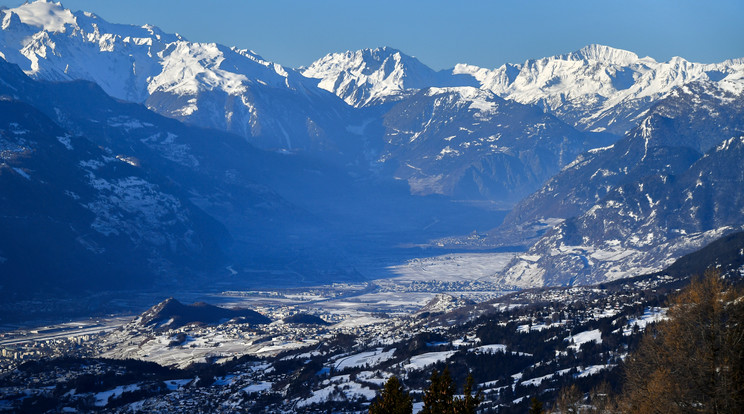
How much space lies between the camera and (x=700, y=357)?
53438 millimetres

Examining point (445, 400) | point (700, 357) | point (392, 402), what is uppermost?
point (700, 357)

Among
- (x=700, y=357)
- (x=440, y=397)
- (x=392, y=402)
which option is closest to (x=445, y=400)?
(x=440, y=397)

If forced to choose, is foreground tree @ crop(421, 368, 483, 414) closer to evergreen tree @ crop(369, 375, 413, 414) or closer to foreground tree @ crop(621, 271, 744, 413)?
evergreen tree @ crop(369, 375, 413, 414)

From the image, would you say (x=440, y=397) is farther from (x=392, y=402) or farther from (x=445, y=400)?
(x=392, y=402)

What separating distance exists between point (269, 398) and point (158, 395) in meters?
21.6

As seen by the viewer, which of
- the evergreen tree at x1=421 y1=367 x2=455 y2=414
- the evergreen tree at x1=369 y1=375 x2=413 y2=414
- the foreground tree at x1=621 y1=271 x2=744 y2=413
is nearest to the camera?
the foreground tree at x1=621 y1=271 x2=744 y2=413

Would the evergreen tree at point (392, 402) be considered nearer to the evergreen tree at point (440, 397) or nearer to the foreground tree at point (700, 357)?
the evergreen tree at point (440, 397)

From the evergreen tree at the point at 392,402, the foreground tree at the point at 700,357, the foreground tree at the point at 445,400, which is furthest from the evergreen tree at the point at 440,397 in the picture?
the foreground tree at the point at 700,357

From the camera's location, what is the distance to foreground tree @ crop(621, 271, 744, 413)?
52.1 m

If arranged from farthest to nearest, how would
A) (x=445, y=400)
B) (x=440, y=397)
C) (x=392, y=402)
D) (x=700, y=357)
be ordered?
(x=392, y=402) < (x=440, y=397) < (x=445, y=400) < (x=700, y=357)

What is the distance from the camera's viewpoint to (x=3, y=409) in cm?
16325

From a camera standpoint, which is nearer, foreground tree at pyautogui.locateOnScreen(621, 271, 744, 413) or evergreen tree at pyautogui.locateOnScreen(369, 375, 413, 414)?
foreground tree at pyautogui.locateOnScreen(621, 271, 744, 413)

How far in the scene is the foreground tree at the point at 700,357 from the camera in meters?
52.1

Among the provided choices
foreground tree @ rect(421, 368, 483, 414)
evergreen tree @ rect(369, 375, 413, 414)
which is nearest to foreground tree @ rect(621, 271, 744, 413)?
foreground tree @ rect(421, 368, 483, 414)
